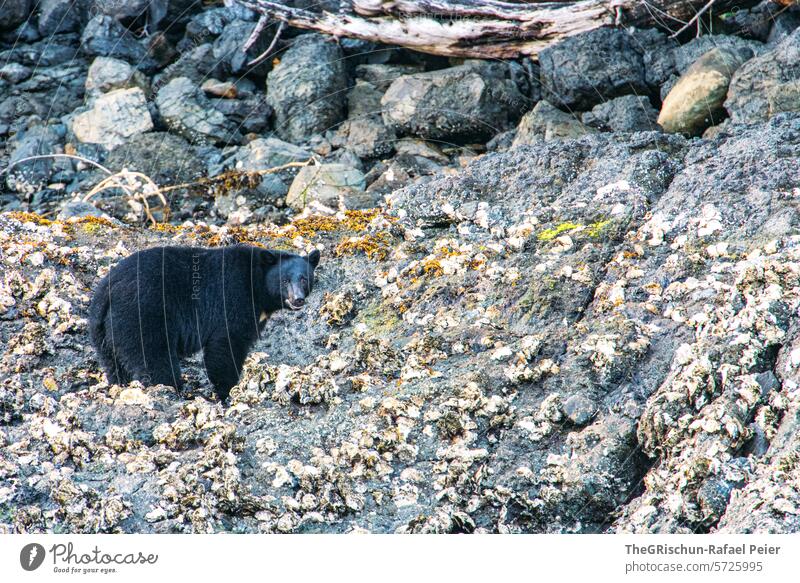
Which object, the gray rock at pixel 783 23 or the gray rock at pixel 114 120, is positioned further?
the gray rock at pixel 114 120

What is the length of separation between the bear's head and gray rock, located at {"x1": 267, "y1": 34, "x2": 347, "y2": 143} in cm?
446

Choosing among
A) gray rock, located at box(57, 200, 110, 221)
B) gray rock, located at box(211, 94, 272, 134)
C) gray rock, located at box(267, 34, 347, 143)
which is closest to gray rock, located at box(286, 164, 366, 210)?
gray rock, located at box(267, 34, 347, 143)

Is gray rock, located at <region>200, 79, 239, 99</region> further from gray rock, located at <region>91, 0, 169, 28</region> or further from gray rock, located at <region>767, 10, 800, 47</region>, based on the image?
gray rock, located at <region>767, 10, 800, 47</region>

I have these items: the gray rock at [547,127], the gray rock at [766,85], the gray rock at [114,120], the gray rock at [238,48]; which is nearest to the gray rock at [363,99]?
the gray rock at [238,48]

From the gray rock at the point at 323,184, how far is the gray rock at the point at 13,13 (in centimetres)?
693

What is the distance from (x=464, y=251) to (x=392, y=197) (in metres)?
1.00

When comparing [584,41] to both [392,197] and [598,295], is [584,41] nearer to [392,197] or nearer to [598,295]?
[392,197]

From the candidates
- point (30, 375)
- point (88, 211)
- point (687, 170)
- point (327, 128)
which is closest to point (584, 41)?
point (327, 128)

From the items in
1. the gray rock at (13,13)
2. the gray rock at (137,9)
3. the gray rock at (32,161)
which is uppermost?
the gray rock at (137,9)

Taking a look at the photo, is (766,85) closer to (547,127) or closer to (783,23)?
(547,127)

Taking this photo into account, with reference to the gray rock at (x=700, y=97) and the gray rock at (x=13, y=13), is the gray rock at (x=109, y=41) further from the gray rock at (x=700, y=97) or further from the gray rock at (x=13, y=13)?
the gray rock at (x=700, y=97)

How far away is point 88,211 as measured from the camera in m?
8.15

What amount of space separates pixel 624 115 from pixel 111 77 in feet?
23.7

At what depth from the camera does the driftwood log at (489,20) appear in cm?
953
